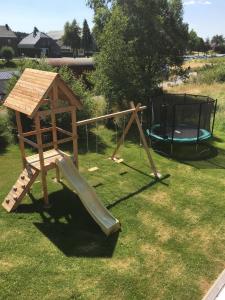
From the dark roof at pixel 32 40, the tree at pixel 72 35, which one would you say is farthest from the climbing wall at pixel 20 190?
the tree at pixel 72 35

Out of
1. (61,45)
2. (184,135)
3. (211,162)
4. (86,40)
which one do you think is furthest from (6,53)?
(211,162)

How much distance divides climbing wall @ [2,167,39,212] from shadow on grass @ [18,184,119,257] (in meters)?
0.32

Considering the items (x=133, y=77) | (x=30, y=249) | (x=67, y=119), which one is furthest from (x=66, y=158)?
(x=133, y=77)

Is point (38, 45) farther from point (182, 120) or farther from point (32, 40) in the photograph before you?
point (182, 120)

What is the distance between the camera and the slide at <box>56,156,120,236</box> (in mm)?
8094

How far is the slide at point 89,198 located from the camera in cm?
809

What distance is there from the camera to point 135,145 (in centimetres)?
1510

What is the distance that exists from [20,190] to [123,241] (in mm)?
3578

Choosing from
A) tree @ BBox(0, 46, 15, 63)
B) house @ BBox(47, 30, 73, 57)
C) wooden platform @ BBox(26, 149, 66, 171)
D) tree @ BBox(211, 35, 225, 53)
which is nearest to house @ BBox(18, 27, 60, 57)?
house @ BBox(47, 30, 73, 57)

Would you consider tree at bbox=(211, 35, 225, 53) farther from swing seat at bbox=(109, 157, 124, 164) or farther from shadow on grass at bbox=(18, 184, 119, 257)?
shadow on grass at bbox=(18, 184, 119, 257)

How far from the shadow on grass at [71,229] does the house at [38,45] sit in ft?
254

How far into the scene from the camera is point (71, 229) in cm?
825

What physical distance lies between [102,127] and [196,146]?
584 centimetres

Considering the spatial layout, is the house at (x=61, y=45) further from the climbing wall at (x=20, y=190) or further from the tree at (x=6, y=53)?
the climbing wall at (x=20, y=190)
